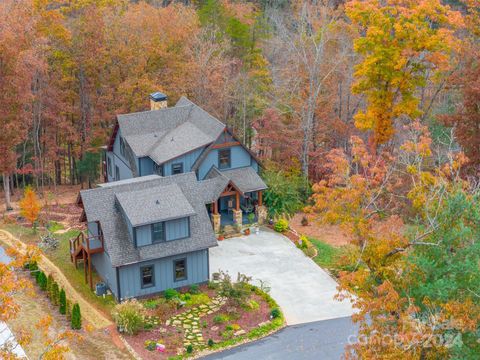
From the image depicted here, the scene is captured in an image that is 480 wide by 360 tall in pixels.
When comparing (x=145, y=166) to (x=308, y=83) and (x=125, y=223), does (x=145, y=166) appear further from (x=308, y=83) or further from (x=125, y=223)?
(x=308, y=83)

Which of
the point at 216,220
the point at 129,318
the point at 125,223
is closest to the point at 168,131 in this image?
the point at 216,220

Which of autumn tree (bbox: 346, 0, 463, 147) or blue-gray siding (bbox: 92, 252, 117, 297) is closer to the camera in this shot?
blue-gray siding (bbox: 92, 252, 117, 297)

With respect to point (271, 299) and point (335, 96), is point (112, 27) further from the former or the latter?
point (271, 299)

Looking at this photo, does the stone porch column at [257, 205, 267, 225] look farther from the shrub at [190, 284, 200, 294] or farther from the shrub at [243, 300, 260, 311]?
Answer: the shrub at [243, 300, 260, 311]

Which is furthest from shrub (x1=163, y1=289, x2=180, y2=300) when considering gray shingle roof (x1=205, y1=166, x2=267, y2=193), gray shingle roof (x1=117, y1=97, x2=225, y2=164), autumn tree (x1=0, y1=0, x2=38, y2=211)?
autumn tree (x1=0, y1=0, x2=38, y2=211)

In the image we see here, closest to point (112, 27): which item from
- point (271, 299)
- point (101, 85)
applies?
point (101, 85)
